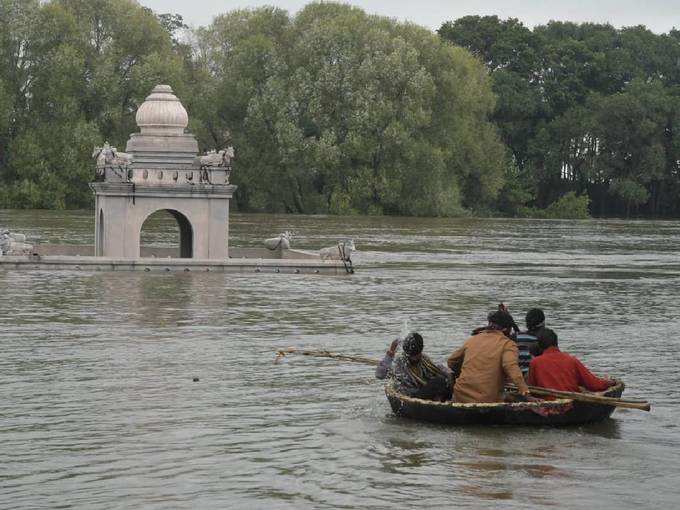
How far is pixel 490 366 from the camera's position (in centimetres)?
1858

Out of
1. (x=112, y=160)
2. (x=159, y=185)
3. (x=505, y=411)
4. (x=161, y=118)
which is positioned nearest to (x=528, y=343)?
(x=505, y=411)

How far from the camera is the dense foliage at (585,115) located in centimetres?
11569

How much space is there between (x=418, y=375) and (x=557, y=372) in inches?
64.8

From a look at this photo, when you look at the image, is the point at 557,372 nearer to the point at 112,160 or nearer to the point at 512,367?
the point at 512,367

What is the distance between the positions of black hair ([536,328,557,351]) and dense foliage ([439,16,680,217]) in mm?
95057

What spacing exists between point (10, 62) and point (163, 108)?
54.2 metres

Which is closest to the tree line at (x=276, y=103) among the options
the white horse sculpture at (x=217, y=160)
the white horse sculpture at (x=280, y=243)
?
the white horse sculpture at (x=280, y=243)

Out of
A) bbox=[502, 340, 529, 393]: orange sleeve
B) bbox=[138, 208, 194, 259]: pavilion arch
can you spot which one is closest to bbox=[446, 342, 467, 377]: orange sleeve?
bbox=[502, 340, 529, 393]: orange sleeve

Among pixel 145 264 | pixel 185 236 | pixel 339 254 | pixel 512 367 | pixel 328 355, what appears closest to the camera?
pixel 512 367

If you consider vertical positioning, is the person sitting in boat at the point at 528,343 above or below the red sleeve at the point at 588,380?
above

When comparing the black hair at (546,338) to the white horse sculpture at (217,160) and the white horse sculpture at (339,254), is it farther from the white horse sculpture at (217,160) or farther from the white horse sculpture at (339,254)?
the white horse sculpture at (339,254)

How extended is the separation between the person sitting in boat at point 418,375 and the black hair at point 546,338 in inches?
46.7

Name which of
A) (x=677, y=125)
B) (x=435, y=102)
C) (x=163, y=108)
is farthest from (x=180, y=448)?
(x=677, y=125)

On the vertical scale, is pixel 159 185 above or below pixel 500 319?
above
